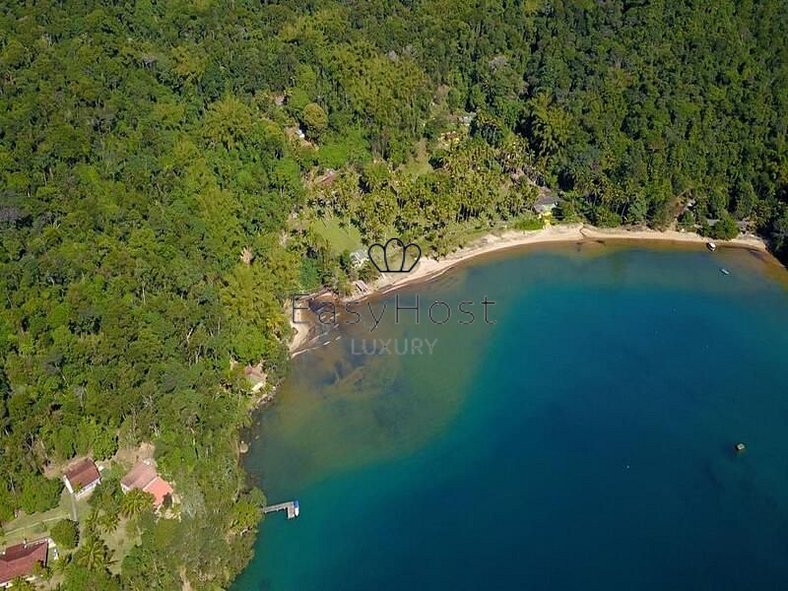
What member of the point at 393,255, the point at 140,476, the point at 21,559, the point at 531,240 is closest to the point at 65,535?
the point at 21,559

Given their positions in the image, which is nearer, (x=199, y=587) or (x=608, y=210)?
(x=199, y=587)

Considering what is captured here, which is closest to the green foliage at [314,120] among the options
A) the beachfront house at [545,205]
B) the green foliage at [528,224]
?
the green foliage at [528,224]

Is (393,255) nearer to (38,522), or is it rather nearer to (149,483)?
(149,483)

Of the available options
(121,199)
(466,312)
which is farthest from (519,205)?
(121,199)

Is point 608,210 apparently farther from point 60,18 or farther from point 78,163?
point 60,18

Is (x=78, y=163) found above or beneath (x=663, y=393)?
above

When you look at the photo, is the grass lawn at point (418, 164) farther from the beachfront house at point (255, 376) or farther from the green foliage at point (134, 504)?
the green foliage at point (134, 504)

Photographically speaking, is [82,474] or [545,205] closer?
[82,474]
